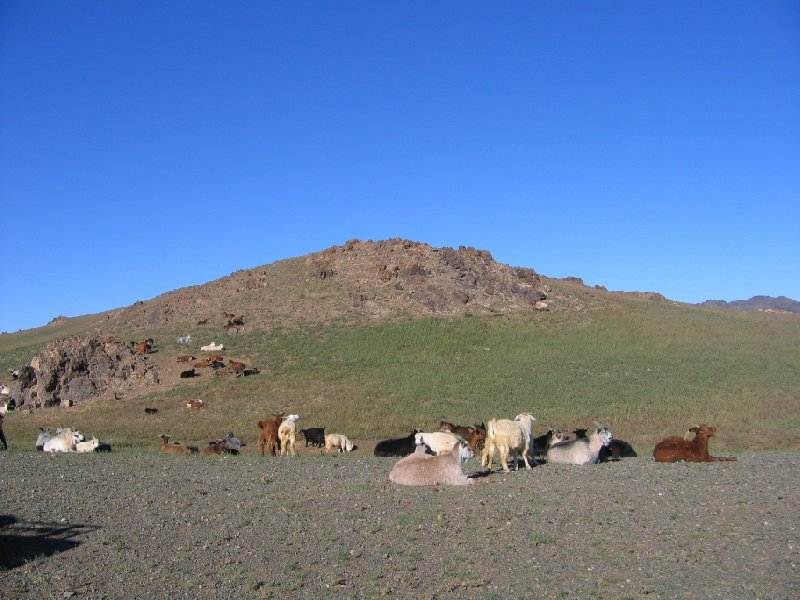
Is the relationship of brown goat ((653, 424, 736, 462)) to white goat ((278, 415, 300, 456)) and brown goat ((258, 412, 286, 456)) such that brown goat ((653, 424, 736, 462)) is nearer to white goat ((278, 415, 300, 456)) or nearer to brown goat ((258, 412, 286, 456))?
white goat ((278, 415, 300, 456))

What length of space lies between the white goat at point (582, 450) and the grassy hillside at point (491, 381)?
21.6 feet

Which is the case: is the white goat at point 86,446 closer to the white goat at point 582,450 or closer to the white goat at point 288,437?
the white goat at point 288,437

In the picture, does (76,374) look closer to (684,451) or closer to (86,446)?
(86,446)

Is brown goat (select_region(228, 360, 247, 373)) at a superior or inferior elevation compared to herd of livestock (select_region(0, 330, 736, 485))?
superior

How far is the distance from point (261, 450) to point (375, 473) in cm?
677

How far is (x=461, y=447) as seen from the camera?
45.7 feet

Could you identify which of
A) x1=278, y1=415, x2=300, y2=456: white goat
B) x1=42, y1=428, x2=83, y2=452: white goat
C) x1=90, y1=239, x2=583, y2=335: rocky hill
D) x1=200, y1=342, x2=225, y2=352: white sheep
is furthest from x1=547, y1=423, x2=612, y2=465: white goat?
x1=90, y1=239, x2=583, y2=335: rocky hill

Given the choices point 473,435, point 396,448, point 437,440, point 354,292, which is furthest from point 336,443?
point 354,292

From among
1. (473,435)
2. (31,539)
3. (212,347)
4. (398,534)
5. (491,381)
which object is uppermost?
(212,347)

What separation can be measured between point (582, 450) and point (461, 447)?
12.4ft

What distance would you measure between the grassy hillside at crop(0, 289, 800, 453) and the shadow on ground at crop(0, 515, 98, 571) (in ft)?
45.6

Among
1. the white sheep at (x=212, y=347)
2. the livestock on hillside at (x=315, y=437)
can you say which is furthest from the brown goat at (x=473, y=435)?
the white sheep at (x=212, y=347)

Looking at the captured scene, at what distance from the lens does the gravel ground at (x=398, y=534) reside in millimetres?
7871

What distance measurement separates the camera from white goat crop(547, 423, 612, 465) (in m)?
16.0
